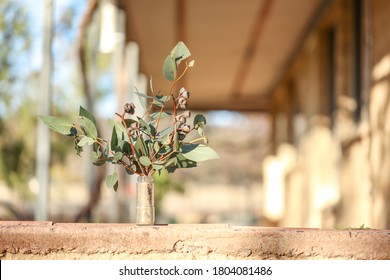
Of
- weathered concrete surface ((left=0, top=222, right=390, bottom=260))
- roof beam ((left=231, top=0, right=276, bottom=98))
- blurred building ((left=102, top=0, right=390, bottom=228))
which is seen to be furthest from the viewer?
roof beam ((left=231, top=0, right=276, bottom=98))

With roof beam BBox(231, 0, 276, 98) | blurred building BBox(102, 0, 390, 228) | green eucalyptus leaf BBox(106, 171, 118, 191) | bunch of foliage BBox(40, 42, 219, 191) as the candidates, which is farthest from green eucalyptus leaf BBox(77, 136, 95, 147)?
roof beam BBox(231, 0, 276, 98)

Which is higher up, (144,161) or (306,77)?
(306,77)

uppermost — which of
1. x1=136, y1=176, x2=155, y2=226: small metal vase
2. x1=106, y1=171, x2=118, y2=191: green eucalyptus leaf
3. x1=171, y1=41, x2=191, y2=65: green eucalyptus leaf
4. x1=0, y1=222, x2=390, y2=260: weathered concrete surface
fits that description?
x1=171, y1=41, x2=191, y2=65: green eucalyptus leaf

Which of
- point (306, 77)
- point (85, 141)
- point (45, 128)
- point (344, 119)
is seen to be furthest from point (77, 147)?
point (306, 77)

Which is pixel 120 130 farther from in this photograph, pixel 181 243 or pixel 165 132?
pixel 181 243

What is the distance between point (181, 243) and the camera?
2.08 m

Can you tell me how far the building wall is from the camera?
5848 millimetres

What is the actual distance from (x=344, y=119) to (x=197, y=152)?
5.45 metres

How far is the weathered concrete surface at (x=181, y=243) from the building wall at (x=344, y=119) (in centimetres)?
351

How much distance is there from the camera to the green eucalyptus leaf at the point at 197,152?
90.3 inches

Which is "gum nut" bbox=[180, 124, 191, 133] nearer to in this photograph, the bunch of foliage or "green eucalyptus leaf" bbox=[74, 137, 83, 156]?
the bunch of foliage

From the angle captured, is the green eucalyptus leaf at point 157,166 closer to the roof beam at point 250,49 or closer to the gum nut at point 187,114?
the gum nut at point 187,114

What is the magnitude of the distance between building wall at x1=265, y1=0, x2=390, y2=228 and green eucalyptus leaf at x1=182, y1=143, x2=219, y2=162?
3380mm

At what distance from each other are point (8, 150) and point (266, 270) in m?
Answer: 8.16
